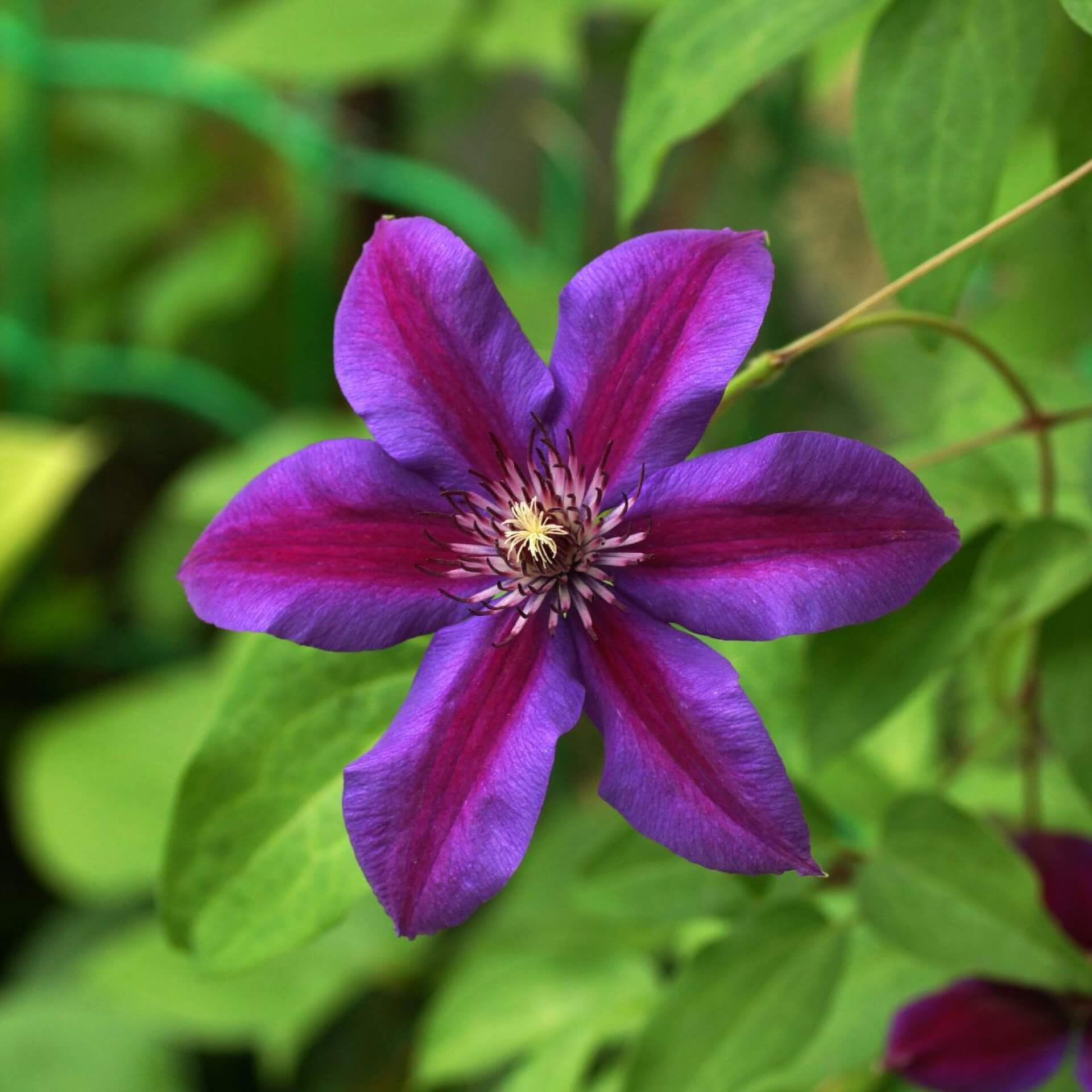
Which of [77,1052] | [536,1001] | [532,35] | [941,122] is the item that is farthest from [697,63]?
[77,1052]

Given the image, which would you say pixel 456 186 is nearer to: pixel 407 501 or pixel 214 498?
pixel 214 498

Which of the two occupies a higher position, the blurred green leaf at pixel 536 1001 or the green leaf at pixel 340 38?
the green leaf at pixel 340 38

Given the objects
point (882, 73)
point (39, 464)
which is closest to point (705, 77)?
point (882, 73)

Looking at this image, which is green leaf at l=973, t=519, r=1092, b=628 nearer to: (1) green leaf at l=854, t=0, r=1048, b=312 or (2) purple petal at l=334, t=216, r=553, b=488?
(1) green leaf at l=854, t=0, r=1048, b=312

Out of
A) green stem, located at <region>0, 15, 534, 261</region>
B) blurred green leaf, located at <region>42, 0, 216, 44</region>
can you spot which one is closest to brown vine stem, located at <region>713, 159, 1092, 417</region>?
green stem, located at <region>0, 15, 534, 261</region>

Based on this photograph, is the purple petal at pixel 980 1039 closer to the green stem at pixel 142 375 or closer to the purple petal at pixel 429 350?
the purple petal at pixel 429 350

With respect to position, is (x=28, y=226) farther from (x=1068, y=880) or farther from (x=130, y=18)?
(x=1068, y=880)

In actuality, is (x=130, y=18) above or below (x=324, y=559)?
below

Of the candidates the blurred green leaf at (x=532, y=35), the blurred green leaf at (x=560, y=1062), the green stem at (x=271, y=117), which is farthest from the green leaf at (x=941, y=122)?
the green stem at (x=271, y=117)
